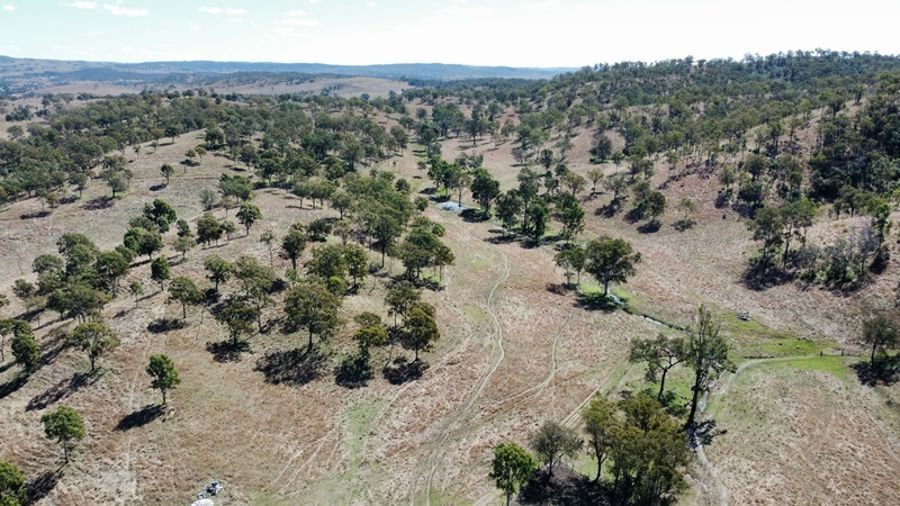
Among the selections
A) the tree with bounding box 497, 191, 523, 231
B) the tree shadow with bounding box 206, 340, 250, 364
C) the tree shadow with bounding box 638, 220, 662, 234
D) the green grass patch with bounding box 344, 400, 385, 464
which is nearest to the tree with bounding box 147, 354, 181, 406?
the tree shadow with bounding box 206, 340, 250, 364

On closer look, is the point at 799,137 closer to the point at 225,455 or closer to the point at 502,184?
the point at 502,184

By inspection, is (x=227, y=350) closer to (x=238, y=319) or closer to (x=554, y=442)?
(x=238, y=319)

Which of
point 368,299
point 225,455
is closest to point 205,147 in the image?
point 368,299

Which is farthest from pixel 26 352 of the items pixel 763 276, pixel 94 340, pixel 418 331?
pixel 763 276

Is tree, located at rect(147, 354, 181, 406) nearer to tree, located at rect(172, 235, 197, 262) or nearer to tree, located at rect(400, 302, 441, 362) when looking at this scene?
tree, located at rect(400, 302, 441, 362)

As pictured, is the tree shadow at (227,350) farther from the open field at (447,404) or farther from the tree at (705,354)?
the tree at (705,354)
